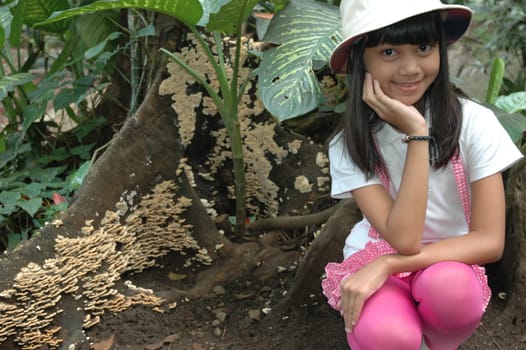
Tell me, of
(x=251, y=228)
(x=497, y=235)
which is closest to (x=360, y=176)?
(x=497, y=235)

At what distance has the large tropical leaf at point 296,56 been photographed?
6.56 ft

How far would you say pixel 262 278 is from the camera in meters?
2.56

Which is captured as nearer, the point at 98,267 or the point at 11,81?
the point at 98,267

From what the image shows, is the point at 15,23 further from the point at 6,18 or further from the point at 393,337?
the point at 393,337

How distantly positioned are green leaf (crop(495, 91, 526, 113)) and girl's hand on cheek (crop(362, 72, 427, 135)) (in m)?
0.86

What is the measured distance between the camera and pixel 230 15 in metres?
2.13

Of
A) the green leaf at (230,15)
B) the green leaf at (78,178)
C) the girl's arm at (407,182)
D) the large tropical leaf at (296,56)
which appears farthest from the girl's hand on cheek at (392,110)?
the green leaf at (78,178)

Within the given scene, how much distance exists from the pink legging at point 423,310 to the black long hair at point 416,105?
0.28m

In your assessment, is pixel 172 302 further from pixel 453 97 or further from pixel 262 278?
pixel 453 97

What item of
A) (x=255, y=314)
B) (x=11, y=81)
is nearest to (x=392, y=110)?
(x=255, y=314)

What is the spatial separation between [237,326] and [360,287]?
0.84m

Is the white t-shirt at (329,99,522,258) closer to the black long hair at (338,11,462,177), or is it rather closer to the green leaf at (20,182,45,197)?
the black long hair at (338,11,462,177)

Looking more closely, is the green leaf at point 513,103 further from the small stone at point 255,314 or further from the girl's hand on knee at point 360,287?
the small stone at point 255,314

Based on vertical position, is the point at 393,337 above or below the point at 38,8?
below
